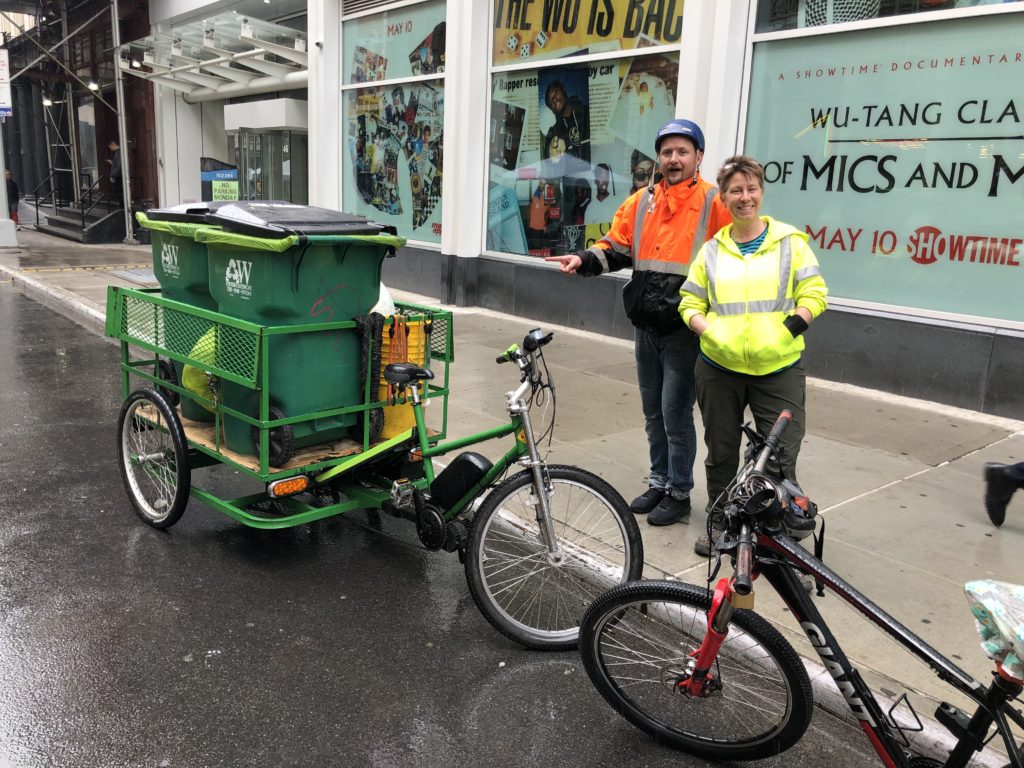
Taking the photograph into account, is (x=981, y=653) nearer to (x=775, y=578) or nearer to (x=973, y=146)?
(x=775, y=578)

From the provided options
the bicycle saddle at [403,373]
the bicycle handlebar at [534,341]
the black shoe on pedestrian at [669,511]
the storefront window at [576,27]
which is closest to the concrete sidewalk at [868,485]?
the black shoe on pedestrian at [669,511]

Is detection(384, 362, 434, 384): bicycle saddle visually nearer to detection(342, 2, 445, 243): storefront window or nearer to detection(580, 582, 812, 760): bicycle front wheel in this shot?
detection(580, 582, 812, 760): bicycle front wheel

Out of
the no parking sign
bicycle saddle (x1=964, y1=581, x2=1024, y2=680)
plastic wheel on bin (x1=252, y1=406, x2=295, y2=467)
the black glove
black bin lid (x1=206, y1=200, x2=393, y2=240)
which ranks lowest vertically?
plastic wheel on bin (x1=252, y1=406, x2=295, y2=467)

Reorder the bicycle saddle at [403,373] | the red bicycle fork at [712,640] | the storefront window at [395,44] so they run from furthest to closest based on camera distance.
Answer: the storefront window at [395,44], the bicycle saddle at [403,373], the red bicycle fork at [712,640]

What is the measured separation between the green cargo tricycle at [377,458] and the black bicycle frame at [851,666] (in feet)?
3.33

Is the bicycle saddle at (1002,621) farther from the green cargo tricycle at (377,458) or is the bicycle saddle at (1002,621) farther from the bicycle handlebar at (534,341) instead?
the bicycle handlebar at (534,341)

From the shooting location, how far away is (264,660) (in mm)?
3340

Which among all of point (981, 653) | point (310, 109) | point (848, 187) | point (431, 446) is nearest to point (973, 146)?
point (848, 187)

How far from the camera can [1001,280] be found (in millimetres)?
6730

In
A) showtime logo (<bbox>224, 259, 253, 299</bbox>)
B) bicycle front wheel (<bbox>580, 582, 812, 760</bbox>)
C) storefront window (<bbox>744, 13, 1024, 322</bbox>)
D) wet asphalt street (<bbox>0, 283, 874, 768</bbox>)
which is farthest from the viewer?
storefront window (<bbox>744, 13, 1024, 322</bbox>)

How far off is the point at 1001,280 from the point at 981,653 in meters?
4.32

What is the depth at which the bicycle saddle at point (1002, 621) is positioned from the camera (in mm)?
1996

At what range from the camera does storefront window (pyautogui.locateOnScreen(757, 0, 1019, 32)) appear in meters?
6.94

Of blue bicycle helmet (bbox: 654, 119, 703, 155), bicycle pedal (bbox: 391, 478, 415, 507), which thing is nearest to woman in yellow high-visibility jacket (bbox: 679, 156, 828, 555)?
blue bicycle helmet (bbox: 654, 119, 703, 155)
